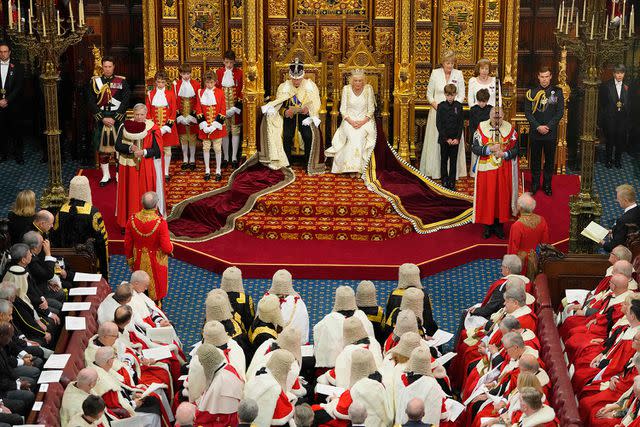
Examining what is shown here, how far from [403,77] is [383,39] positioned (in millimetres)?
860

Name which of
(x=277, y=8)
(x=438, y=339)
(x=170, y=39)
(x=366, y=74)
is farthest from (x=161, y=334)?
(x=277, y=8)

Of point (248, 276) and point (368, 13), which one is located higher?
point (368, 13)

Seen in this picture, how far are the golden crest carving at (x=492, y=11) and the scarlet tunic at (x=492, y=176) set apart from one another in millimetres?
3383

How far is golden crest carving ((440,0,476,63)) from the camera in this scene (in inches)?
842

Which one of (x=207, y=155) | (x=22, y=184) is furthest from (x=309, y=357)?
(x=22, y=184)

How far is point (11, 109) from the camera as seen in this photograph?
21.3 m

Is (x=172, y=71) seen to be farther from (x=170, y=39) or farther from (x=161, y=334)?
(x=161, y=334)

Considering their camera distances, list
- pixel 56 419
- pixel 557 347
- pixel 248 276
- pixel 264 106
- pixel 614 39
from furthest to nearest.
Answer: pixel 264 106
pixel 248 276
pixel 614 39
pixel 557 347
pixel 56 419

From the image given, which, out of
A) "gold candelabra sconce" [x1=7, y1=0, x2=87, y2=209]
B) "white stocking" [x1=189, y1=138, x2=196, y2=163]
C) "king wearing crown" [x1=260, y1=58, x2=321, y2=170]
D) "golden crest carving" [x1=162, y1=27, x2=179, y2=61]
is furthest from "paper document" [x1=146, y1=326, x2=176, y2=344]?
"golden crest carving" [x1=162, y1=27, x2=179, y2=61]

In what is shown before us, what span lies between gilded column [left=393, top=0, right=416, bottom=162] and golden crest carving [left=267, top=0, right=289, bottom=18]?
1.73 meters

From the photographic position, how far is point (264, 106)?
20.6 metres

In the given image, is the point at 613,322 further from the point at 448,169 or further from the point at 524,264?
the point at 448,169

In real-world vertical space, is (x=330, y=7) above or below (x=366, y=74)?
above

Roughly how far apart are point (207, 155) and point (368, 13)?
3.33m
